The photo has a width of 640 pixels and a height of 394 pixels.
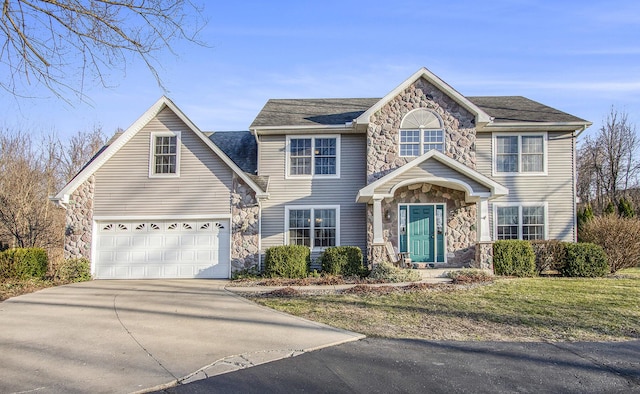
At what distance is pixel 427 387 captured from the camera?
5062 millimetres

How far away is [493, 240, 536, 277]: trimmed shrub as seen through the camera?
14.5 meters

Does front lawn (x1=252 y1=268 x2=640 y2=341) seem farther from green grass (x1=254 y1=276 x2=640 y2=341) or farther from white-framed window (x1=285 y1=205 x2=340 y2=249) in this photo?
white-framed window (x1=285 y1=205 x2=340 y2=249)

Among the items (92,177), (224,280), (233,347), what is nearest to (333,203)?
(224,280)

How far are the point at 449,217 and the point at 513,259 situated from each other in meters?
2.38

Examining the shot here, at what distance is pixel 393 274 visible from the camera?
1312cm

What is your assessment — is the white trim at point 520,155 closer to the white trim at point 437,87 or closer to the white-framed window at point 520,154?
the white-framed window at point 520,154

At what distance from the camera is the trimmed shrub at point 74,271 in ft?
47.3

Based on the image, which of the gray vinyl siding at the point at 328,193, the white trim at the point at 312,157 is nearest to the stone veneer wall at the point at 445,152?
the gray vinyl siding at the point at 328,193

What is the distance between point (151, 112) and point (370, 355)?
483 inches

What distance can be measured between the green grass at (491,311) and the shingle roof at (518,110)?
6.47m

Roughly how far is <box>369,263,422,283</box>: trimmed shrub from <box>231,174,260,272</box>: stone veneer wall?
411cm

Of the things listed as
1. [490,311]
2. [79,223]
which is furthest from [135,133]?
[490,311]

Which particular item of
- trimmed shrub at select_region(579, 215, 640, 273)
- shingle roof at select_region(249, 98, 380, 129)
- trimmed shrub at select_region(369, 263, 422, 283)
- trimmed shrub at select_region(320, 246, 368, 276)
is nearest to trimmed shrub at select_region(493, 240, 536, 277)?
trimmed shrub at select_region(579, 215, 640, 273)

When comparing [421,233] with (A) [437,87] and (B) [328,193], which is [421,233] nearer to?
(B) [328,193]
